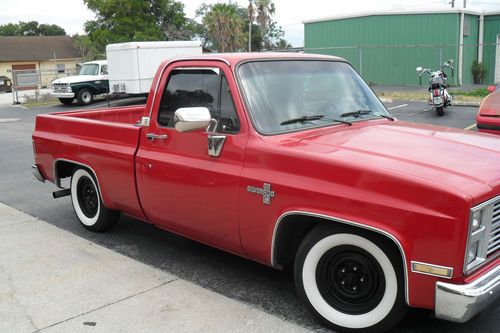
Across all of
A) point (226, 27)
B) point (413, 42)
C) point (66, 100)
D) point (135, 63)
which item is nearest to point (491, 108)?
point (135, 63)

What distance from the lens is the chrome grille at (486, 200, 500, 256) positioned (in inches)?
121

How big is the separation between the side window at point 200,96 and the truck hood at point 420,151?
1.92 feet

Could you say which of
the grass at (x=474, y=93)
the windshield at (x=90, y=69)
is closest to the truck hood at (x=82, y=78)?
the windshield at (x=90, y=69)

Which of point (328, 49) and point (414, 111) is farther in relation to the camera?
point (328, 49)

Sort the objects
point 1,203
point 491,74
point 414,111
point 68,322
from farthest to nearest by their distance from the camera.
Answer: point 491,74
point 414,111
point 1,203
point 68,322

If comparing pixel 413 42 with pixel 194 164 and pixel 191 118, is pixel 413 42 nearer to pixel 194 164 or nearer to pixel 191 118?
pixel 194 164

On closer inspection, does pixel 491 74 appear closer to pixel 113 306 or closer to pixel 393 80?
pixel 393 80

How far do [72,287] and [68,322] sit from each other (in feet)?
2.10

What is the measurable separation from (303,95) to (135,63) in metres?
18.1

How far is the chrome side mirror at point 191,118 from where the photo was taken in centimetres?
379

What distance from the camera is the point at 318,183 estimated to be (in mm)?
3342

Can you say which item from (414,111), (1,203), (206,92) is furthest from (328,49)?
(206,92)

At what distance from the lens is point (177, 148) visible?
436 centimetres

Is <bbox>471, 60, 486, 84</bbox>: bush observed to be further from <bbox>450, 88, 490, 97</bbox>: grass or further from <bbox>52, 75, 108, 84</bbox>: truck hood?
<bbox>52, 75, 108, 84</bbox>: truck hood
